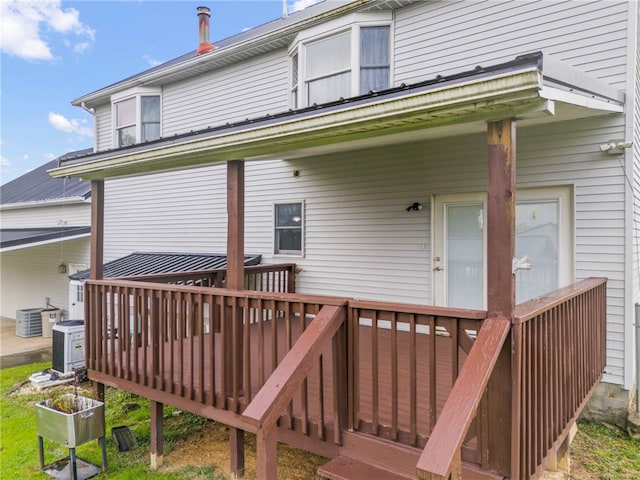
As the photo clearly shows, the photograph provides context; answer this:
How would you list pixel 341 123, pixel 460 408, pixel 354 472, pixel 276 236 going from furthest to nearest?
pixel 276 236
pixel 341 123
pixel 354 472
pixel 460 408

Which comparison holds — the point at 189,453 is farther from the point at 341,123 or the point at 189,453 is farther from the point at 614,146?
the point at 614,146

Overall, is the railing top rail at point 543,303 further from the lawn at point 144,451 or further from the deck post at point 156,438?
the deck post at point 156,438

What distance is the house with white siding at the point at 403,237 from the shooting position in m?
2.51

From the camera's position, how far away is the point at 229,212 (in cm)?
410

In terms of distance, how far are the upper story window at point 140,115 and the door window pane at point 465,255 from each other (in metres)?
Result: 7.16

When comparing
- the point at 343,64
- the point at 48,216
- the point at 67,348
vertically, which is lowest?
the point at 67,348

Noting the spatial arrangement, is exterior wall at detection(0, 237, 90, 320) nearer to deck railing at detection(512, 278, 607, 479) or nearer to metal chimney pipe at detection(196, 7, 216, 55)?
metal chimney pipe at detection(196, 7, 216, 55)

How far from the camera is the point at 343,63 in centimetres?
663

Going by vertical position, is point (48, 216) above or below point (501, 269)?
above

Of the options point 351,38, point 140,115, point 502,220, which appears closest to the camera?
point 502,220

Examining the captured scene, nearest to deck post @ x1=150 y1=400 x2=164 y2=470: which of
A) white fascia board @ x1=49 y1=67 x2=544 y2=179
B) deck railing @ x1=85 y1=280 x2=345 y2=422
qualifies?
deck railing @ x1=85 y1=280 x2=345 y2=422

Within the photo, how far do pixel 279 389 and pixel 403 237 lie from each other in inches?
149

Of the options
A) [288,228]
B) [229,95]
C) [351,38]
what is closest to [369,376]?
[288,228]

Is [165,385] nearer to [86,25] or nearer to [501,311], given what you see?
[501,311]
